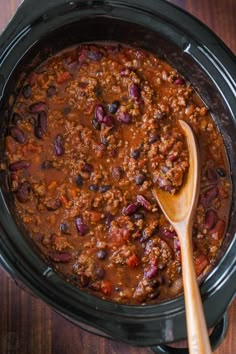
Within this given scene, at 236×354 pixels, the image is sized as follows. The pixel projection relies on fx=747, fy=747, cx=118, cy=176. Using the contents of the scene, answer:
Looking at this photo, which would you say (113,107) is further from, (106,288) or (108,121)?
(106,288)

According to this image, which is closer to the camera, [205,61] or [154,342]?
[154,342]

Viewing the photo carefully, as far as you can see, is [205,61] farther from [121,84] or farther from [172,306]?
[172,306]

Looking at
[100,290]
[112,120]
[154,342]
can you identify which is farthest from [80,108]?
[154,342]

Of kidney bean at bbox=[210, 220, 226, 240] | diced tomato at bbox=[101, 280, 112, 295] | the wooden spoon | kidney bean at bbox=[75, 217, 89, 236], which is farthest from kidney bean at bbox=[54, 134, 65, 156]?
kidney bean at bbox=[210, 220, 226, 240]

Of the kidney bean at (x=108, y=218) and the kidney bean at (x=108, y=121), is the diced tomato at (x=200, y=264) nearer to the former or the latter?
the kidney bean at (x=108, y=218)

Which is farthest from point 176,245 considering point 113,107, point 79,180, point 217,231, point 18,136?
point 18,136

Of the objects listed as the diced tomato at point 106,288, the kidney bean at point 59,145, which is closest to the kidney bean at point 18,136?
the kidney bean at point 59,145
